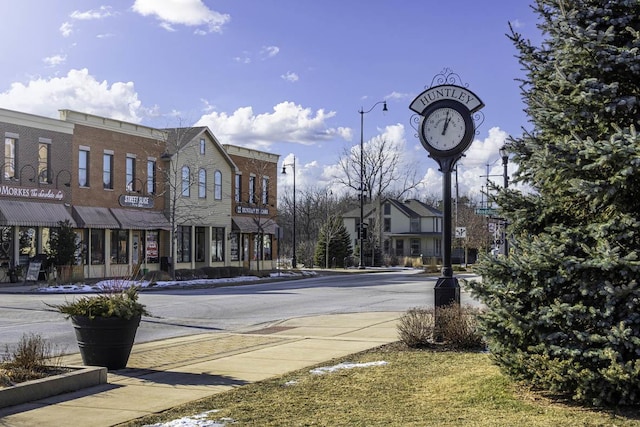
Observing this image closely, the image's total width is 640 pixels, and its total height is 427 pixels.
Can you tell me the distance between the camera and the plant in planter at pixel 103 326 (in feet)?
28.6

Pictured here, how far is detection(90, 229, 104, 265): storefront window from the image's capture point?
35688mm

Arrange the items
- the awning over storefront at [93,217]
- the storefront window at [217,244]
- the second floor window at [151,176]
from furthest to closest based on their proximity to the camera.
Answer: the storefront window at [217,244] < the second floor window at [151,176] < the awning over storefront at [93,217]

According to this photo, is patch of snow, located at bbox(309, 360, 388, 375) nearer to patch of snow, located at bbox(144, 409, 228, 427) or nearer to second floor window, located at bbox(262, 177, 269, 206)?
patch of snow, located at bbox(144, 409, 228, 427)

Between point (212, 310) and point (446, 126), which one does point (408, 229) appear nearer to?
point (212, 310)

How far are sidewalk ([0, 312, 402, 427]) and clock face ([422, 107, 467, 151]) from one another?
3.39m

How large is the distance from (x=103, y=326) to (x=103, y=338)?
6.7 inches

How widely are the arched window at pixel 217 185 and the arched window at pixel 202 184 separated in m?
1.05

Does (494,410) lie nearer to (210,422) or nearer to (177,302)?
(210,422)

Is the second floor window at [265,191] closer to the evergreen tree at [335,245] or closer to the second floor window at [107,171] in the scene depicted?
the evergreen tree at [335,245]

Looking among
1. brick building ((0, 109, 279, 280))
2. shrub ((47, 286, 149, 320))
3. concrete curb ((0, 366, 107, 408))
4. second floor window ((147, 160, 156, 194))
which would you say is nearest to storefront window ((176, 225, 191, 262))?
brick building ((0, 109, 279, 280))

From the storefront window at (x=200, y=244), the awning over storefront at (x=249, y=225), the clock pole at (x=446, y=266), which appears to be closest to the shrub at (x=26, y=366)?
the clock pole at (x=446, y=266)

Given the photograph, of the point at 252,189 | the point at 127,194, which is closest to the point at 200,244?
the point at 252,189

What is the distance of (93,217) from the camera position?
115 feet

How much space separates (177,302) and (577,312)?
56.1ft
